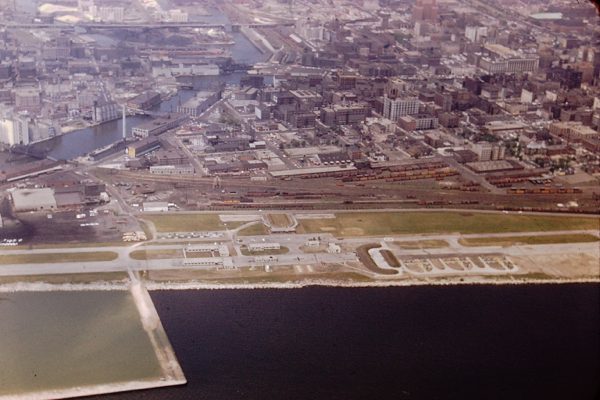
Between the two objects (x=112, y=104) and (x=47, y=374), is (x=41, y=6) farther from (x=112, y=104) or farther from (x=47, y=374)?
(x=47, y=374)

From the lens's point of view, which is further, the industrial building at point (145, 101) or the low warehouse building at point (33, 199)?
the industrial building at point (145, 101)

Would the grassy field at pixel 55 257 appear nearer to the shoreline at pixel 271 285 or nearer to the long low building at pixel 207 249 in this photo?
the shoreline at pixel 271 285

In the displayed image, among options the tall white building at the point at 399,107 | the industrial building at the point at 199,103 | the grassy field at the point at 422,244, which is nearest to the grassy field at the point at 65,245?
the grassy field at the point at 422,244

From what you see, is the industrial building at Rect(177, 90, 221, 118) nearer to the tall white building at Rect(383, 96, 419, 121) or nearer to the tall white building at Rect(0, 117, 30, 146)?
the tall white building at Rect(0, 117, 30, 146)

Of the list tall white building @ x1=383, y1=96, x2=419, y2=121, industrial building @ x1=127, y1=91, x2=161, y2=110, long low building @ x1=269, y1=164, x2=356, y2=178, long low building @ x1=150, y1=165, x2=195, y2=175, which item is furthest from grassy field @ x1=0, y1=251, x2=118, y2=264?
tall white building @ x1=383, y1=96, x2=419, y2=121

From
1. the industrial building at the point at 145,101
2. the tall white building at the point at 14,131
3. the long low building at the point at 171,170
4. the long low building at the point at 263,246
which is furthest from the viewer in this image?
the industrial building at the point at 145,101

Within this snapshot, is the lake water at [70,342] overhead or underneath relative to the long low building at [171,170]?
underneath

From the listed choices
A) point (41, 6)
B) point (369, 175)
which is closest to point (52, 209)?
point (369, 175)
